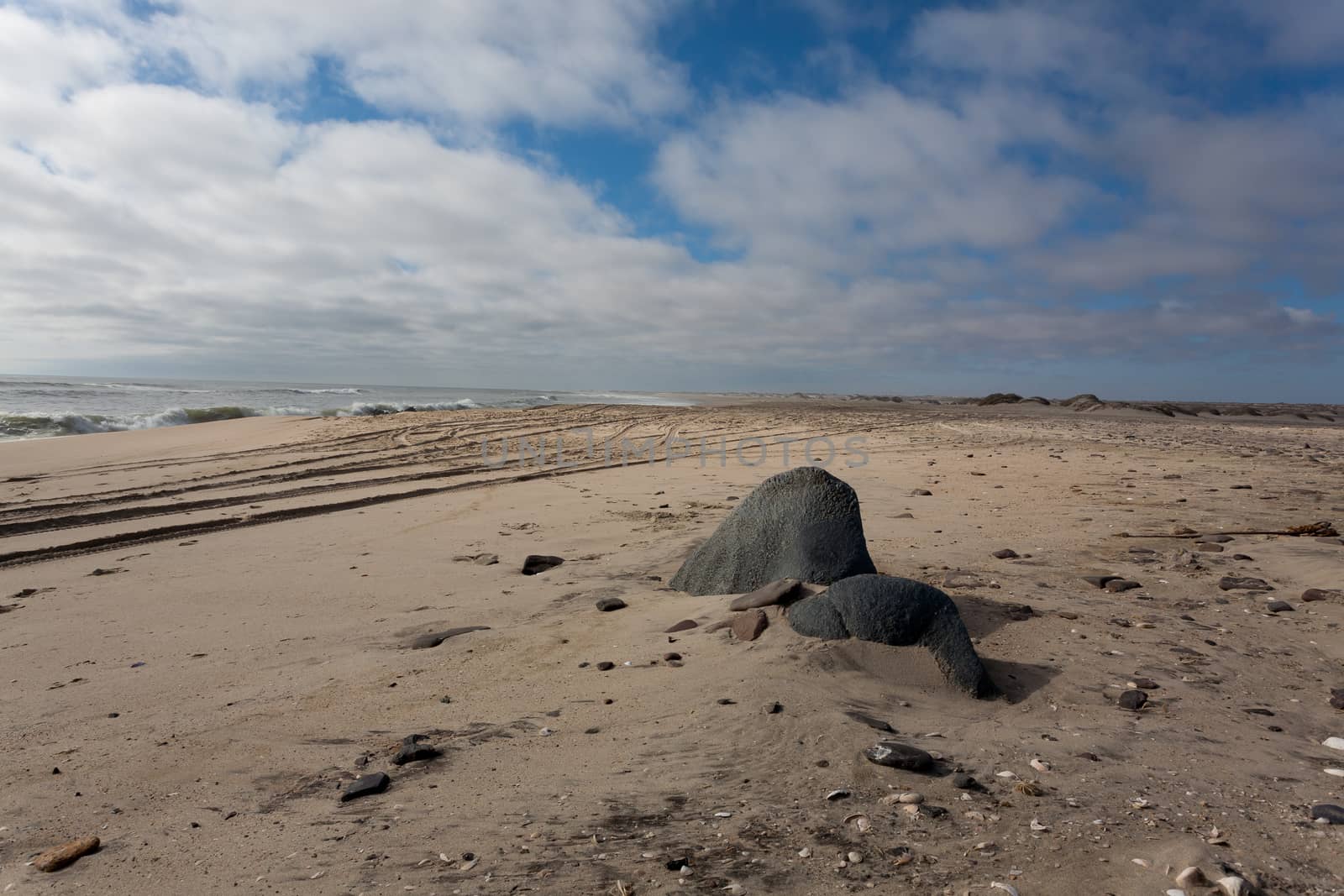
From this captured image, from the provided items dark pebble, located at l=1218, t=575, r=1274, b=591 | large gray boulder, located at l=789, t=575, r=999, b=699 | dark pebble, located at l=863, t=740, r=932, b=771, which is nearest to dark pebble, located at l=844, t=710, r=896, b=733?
dark pebble, located at l=863, t=740, r=932, b=771

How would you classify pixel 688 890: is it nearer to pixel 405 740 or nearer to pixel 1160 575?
pixel 405 740

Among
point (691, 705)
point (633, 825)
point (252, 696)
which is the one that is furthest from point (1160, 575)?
point (252, 696)

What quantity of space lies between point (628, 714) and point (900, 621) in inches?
51.5

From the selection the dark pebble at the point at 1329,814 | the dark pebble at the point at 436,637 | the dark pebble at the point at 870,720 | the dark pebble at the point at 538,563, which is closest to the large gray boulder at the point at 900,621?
the dark pebble at the point at 870,720

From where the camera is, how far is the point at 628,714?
9.45 ft

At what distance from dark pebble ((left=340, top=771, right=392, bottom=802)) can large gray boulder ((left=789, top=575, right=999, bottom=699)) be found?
193 cm

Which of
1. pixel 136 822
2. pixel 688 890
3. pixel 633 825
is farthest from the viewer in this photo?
pixel 136 822

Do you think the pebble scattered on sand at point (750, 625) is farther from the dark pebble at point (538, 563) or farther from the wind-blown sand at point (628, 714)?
the dark pebble at point (538, 563)

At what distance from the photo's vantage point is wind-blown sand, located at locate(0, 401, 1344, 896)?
1921 mm

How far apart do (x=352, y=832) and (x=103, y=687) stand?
223 cm

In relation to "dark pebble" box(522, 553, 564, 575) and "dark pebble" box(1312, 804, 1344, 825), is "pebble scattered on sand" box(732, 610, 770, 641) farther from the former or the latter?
"dark pebble" box(522, 553, 564, 575)

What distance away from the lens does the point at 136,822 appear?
2.22m

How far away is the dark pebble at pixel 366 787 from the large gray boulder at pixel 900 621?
193 cm

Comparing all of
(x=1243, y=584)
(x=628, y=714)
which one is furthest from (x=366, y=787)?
(x=1243, y=584)
